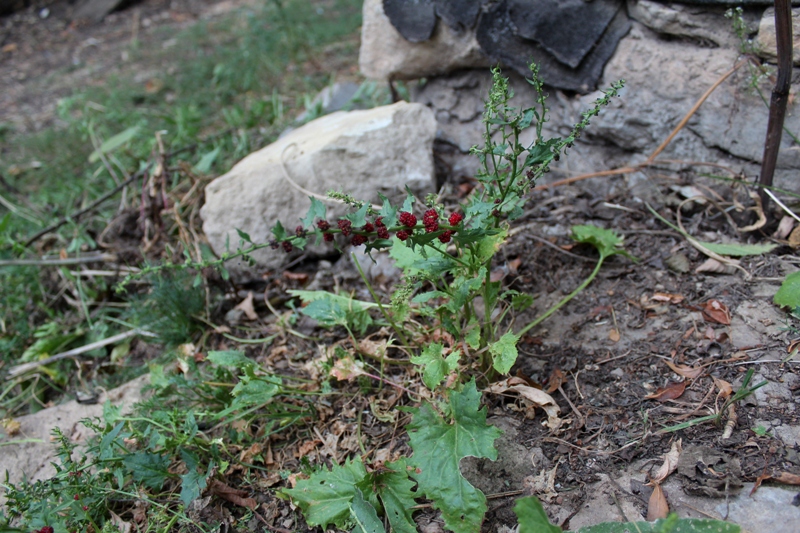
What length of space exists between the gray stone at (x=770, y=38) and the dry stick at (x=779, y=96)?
20cm

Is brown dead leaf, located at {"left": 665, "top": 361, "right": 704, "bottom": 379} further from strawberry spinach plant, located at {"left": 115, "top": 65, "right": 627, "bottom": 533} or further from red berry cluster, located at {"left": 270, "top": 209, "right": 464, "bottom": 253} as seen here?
red berry cluster, located at {"left": 270, "top": 209, "right": 464, "bottom": 253}

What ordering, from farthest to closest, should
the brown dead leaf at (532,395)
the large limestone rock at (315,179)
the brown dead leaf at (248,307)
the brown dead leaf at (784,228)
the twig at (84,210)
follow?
the twig at (84,210), the large limestone rock at (315,179), the brown dead leaf at (248,307), the brown dead leaf at (784,228), the brown dead leaf at (532,395)

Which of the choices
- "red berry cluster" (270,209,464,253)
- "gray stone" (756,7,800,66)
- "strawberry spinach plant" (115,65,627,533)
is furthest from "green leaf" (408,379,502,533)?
"gray stone" (756,7,800,66)

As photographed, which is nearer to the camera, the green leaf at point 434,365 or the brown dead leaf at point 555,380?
the green leaf at point 434,365

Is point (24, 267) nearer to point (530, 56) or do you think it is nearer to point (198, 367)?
point (198, 367)

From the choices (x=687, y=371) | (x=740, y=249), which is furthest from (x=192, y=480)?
(x=740, y=249)

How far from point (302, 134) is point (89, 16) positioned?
17.3ft

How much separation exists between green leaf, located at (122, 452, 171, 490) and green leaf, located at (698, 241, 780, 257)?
221 centimetres

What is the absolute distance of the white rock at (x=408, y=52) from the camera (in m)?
3.13

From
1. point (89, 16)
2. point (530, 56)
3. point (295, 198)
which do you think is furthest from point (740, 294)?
point (89, 16)

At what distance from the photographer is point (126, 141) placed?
3.97m

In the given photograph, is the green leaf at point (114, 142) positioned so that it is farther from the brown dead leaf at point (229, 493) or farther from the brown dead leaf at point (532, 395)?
the brown dead leaf at point (532, 395)

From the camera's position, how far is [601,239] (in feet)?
7.77

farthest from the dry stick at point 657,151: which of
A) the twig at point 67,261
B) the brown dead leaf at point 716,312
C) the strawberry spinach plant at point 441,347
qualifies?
the twig at point 67,261
